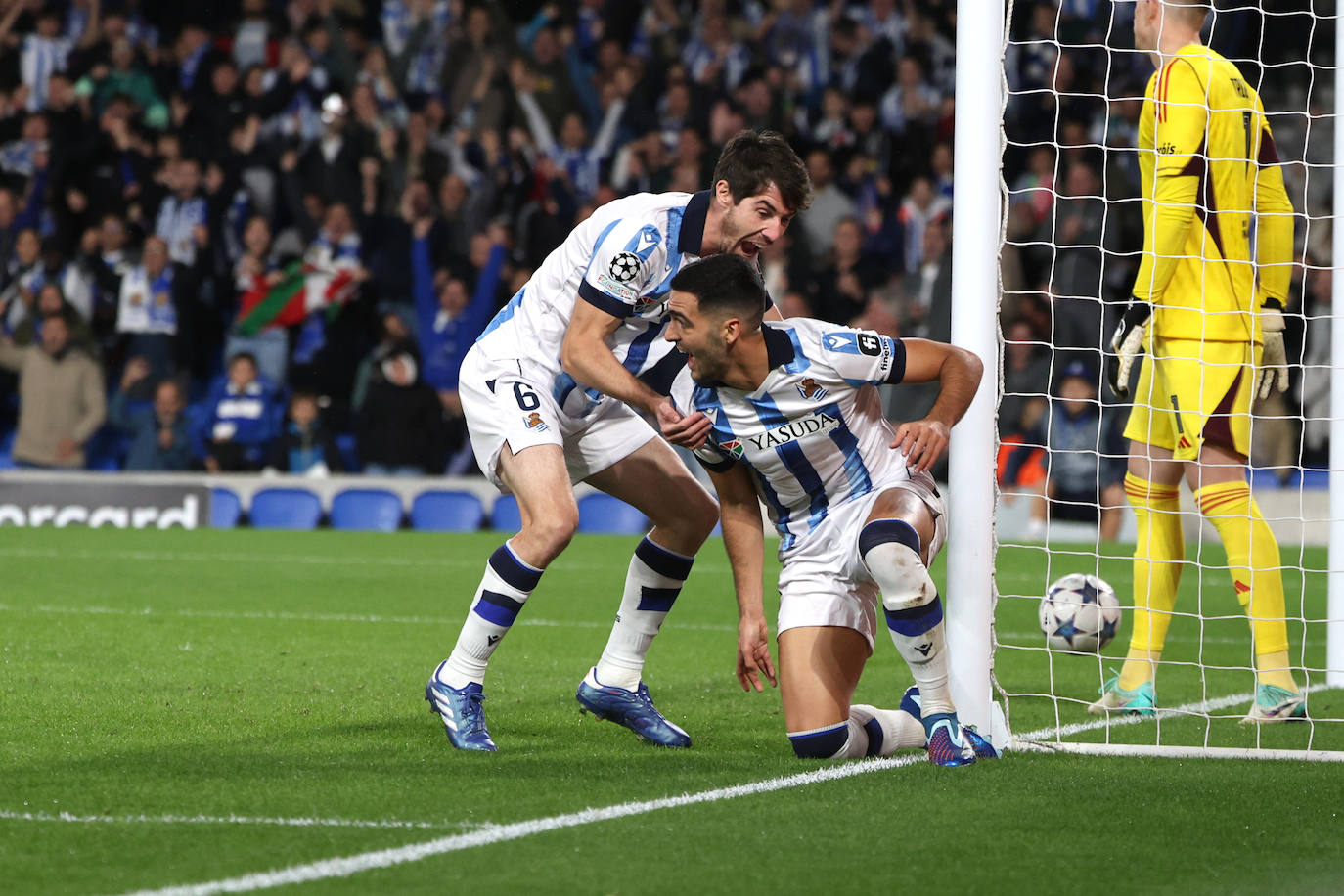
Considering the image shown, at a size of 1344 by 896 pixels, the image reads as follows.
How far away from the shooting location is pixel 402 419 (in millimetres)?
14875

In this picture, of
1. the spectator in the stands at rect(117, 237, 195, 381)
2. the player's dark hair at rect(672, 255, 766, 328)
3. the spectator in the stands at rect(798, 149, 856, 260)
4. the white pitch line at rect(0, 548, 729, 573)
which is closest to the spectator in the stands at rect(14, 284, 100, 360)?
the spectator in the stands at rect(117, 237, 195, 381)

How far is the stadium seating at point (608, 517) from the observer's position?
14.7 metres

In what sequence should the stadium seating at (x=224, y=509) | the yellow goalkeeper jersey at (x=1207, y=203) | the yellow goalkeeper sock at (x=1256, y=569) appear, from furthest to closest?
the stadium seating at (x=224, y=509)
the yellow goalkeeper sock at (x=1256, y=569)
the yellow goalkeeper jersey at (x=1207, y=203)

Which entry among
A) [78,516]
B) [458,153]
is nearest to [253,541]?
[78,516]

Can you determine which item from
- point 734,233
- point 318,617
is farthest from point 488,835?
point 318,617

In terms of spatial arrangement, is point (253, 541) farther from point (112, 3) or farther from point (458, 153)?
point (112, 3)

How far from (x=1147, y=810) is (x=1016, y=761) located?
736 mm

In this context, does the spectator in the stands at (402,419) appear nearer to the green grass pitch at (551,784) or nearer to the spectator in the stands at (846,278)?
the spectator in the stands at (846,278)

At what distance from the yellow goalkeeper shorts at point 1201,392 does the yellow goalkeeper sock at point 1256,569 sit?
165 mm

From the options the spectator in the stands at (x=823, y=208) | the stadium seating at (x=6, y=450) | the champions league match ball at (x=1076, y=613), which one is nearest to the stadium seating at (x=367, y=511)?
the stadium seating at (x=6, y=450)

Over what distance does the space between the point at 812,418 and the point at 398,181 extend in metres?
12.2

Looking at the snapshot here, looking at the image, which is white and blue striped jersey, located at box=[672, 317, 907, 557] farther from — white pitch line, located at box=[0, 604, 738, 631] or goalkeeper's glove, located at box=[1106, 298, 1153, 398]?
white pitch line, located at box=[0, 604, 738, 631]

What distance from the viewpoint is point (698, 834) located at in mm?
3594

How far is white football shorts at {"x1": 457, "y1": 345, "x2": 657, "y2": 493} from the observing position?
5098 millimetres
